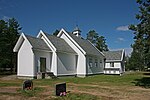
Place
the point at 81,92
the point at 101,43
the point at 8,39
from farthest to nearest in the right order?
the point at 101,43, the point at 8,39, the point at 81,92

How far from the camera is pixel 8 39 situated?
43000 mm

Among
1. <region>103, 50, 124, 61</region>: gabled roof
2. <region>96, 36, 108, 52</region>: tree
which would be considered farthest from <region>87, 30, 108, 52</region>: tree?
<region>103, 50, 124, 61</region>: gabled roof

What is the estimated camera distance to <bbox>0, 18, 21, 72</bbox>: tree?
40.6 m

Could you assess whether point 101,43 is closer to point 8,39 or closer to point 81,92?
point 8,39

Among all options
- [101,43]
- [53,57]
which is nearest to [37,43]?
[53,57]

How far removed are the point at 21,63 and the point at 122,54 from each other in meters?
24.7

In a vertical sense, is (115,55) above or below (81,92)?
above

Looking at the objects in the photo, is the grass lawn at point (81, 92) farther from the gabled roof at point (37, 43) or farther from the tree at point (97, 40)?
the tree at point (97, 40)

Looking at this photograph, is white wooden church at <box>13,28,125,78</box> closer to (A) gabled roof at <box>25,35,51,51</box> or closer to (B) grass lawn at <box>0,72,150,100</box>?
(A) gabled roof at <box>25,35,51,51</box>

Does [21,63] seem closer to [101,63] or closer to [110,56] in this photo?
[101,63]

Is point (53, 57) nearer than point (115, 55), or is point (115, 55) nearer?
point (53, 57)

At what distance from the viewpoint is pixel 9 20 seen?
47438mm

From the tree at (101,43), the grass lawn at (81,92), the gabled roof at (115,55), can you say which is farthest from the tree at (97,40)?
the grass lawn at (81,92)

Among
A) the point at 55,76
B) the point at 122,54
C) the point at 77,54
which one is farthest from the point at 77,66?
the point at 122,54
